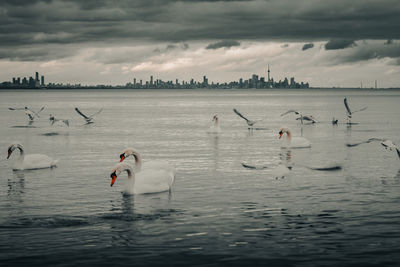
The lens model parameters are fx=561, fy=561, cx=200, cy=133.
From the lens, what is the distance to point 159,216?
1886 cm

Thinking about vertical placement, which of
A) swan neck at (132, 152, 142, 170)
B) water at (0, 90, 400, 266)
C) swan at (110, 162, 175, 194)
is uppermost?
swan neck at (132, 152, 142, 170)

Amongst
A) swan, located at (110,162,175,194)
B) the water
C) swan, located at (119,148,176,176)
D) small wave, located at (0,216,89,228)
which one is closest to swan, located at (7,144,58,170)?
the water

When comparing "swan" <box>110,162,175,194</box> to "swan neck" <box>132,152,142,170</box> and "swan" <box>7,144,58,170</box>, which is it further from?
"swan" <box>7,144,58,170</box>

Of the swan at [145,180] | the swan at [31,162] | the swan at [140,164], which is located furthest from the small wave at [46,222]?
the swan at [31,162]

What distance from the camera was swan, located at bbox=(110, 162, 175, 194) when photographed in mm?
21875

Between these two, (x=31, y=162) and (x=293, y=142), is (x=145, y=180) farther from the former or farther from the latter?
(x=293, y=142)

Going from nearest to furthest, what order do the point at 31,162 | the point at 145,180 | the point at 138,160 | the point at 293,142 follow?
the point at 145,180
the point at 138,160
the point at 31,162
the point at 293,142

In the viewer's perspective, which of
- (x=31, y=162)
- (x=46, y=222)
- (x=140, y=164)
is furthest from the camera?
(x=31, y=162)

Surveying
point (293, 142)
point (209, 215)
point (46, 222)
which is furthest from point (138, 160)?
point (293, 142)

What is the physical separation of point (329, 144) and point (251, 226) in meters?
27.7

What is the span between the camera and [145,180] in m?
22.8

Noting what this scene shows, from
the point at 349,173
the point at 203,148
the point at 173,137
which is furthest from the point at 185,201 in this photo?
the point at 173,137

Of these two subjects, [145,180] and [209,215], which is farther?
[145,180]

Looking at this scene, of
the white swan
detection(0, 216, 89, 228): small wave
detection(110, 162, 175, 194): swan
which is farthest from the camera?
the white swan
